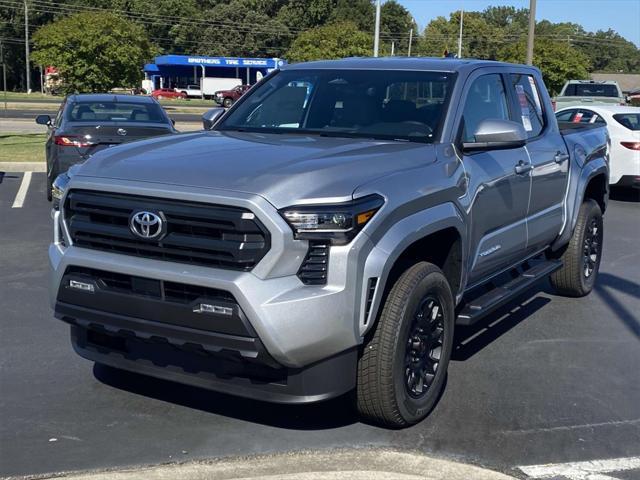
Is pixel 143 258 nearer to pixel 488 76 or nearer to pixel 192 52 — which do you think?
pixel 488 76

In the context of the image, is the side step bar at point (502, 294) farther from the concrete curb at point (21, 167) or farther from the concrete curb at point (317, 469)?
the concrete curb at point (21, 167)

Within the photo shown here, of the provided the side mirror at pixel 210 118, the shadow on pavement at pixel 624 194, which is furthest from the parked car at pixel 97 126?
the shadow on pavement at pixel 624 194

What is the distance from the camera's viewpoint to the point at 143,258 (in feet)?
13.5

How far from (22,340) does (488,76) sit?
12.6 ft

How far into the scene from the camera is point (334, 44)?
121ft

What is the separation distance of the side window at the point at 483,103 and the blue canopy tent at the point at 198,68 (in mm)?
69158

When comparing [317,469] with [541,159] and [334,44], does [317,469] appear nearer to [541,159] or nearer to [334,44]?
[541,159]

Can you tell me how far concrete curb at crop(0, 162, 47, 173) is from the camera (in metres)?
15.5

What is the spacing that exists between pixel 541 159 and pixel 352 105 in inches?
63.9

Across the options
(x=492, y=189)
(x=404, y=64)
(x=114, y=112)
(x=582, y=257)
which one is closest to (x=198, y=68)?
(x=114, y=112)

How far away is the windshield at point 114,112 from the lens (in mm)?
11984

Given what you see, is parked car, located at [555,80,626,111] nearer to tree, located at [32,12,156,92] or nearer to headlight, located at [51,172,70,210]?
tree, located at [32,12,156,92]

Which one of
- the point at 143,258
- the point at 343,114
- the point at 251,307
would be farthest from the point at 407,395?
the point at 343,114

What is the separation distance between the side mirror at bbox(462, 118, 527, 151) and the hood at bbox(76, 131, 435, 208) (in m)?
0.38
